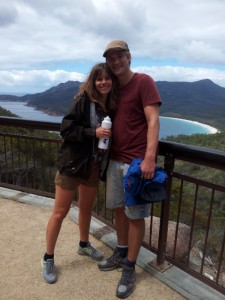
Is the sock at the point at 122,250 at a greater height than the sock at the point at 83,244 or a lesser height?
greater

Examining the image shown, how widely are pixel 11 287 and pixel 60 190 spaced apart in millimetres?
871

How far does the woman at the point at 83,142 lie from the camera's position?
233cm

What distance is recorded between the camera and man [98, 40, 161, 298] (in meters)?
2.20

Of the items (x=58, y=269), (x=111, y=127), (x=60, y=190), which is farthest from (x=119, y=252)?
(x=111, y=127)

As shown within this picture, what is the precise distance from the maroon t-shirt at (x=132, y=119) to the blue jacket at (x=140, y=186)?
125 millimetres

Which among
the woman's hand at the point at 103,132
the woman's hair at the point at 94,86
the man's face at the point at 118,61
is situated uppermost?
the man's face at the point at 118,61

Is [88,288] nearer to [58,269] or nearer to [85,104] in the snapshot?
[58,269]

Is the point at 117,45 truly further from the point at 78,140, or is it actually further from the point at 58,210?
the point at 58,210

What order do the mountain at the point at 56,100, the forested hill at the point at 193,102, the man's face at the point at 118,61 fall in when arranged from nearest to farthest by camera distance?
1. the man's face at the point at 118,61
2. the mountain at the point at 56,100
3. the forested hill at the point at 193,102

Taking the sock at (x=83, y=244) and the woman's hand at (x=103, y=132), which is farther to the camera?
the sock at (x=83, y=244)

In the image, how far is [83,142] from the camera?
7.88ft

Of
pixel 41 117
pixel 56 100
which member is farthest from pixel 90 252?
pixel 56 100

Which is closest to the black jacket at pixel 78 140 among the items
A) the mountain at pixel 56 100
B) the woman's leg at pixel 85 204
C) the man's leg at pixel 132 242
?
the woman's leg at pixel 85 204

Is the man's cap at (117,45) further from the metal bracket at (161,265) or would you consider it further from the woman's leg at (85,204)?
the metal bracket at (161,265)
